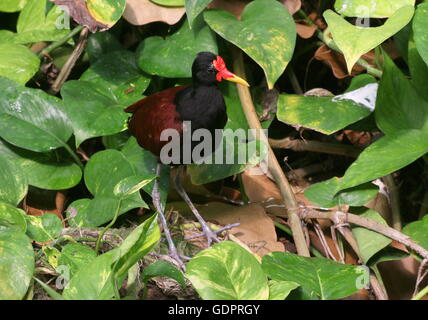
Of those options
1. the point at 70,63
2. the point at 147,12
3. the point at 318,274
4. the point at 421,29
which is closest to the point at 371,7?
the point at 421,29

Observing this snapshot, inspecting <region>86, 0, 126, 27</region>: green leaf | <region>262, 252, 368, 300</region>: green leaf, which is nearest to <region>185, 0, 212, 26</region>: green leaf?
<region>86, 0, 126, 27</region>: green leaf

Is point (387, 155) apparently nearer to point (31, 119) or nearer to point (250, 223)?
point (250, 223)

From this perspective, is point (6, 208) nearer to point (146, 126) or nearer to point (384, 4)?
point (146, 126)

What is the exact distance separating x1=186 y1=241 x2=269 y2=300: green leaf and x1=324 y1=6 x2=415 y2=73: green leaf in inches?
28.4

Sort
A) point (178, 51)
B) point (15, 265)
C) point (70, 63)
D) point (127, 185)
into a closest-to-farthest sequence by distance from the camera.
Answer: point (15, 265), point (127, 185), point (178, 51), point (70, 63)

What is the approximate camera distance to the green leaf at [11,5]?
11.5 ft

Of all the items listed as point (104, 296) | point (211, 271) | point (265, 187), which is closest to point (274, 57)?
point (265, 187)

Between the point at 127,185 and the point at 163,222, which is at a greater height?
the point at 127,185

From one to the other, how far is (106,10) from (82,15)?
4.1 inches

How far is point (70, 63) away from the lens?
3428 mm

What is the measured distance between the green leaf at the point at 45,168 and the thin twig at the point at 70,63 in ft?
1.40

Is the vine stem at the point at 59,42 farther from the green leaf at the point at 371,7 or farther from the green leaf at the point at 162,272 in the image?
the green leaf at the point at 162,272

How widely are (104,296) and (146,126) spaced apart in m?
0.96

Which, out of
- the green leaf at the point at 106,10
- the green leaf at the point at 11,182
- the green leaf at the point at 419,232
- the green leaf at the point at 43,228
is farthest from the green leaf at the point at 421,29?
the green leaf at the point at 11,182
